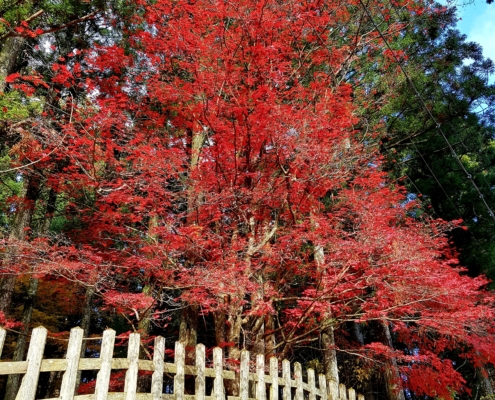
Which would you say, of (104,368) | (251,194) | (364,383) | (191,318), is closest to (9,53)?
(251,194)

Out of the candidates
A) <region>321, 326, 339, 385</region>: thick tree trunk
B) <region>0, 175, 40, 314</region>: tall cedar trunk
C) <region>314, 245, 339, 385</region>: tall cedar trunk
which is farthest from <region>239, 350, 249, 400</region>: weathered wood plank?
<region>0, 175, 40, 314</region>: tall cedar trunk

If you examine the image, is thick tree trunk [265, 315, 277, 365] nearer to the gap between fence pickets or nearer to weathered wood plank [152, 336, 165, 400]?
the gap between fence pickets

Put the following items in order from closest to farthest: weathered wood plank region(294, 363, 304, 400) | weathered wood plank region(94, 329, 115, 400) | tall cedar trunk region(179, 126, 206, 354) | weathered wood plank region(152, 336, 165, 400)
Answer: weathered wood plank region(94, 329, 115, 400)
weathered wood plank region(152, 336, 165, 400)
weathered wood plank region(294, 363, 304, 400)
tall cedar trunk region(179, 126, 206, 354)

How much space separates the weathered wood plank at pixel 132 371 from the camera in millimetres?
3270

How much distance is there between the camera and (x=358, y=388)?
33.2ft

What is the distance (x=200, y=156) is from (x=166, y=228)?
8.37ft

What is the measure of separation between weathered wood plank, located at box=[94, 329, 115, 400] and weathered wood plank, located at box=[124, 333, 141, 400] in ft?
0.61

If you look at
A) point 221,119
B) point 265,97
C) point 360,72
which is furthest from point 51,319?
point 360,72

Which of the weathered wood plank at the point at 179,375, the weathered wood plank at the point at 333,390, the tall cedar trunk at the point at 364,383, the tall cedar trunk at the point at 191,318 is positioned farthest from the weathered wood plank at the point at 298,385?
the tall cedar trunk at the point at 364,383

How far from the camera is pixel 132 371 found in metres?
3.34

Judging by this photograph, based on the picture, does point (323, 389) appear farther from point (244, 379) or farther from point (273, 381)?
point (244, 379)

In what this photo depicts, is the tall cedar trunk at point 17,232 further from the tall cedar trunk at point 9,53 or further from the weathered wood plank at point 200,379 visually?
the weathered wood plank at point 200,379

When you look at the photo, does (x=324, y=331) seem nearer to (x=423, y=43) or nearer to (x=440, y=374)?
(x=440, y=374)

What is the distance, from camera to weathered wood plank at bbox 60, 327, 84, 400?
114 inches
